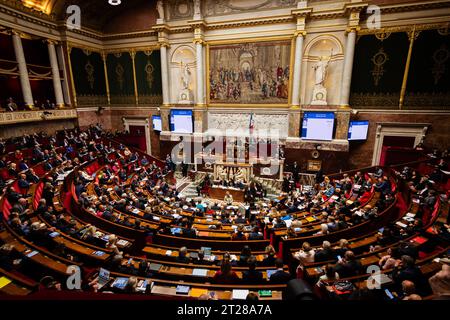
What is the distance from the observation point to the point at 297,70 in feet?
50.6

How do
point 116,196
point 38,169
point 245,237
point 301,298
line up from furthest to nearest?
point 38,169
point 116,196
point 245,237
point 301,298

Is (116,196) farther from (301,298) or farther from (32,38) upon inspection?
(32,38)

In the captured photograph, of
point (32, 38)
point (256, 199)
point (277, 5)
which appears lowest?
point (256, 199)

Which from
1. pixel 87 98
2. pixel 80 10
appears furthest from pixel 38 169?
pixel 80 10

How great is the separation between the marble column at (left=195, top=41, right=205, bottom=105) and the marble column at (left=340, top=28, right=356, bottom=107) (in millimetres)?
9806

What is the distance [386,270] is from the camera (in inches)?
187

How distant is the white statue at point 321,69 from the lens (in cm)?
1510

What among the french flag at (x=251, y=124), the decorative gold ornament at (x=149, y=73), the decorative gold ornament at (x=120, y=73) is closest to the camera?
the french flag at (x=251, y=124)

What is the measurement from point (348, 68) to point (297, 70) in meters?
3.10

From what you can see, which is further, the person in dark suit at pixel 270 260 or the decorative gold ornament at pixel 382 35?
the decorative gold ornament at pixel 382 35

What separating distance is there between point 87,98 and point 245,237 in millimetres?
18249

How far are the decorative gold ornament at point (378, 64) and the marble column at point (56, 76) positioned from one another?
71.2ft

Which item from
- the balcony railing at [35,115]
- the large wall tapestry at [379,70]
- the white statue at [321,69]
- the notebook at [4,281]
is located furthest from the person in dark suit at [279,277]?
the balcony railing at [35,115]

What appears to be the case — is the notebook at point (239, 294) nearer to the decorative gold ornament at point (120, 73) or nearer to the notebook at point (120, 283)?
the notebook at point (120, 283)
